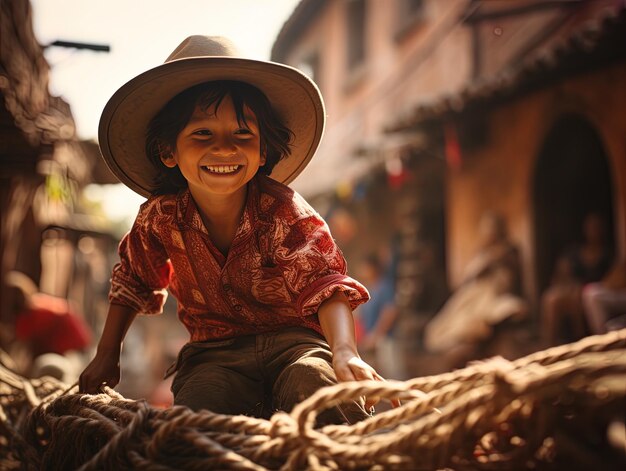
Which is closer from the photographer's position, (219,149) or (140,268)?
(219,149)

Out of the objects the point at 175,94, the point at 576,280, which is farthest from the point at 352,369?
the point at 576,280

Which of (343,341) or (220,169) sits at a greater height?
(220,169)

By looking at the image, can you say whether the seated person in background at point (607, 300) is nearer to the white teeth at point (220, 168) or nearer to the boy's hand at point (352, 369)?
the white teeth at point (220, 168)

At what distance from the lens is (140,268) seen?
2107mm

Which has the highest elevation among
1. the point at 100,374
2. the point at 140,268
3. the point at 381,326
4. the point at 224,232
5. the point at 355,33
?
the point at 355,33

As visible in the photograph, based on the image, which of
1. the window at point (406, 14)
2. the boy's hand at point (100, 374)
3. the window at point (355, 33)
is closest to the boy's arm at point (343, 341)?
the boy's hand at point (100, 374)

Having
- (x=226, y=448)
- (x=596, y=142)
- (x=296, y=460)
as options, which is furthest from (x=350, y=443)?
(x=596, y=142)

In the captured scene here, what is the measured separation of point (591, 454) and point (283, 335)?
1.05 meters

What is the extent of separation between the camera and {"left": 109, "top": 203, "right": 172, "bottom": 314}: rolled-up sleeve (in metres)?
2.07

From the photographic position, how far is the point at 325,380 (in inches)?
62.0

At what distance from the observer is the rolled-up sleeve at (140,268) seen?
207 cm

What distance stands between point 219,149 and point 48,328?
430cm

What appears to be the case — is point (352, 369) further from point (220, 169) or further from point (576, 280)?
point (576, 280)

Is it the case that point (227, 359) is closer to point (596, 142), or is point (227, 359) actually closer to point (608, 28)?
point (608, 28)
